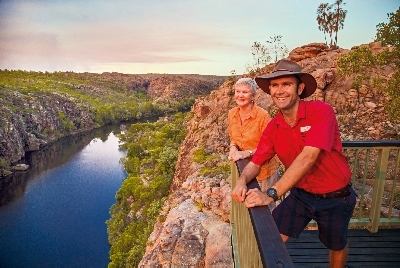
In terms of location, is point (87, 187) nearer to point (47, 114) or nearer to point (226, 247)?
point (47, 114)

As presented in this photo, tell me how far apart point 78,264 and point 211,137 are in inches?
1284

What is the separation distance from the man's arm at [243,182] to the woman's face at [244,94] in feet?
3.93

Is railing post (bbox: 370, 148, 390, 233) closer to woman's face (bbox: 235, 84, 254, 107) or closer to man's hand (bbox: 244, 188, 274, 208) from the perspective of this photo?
woman's face (bbox: 235, 84, 254, 107)

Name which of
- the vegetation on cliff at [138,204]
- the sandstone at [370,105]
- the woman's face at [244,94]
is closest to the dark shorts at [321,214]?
the woman's face at [244,94]

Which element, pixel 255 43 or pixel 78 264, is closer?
pixel 255 43

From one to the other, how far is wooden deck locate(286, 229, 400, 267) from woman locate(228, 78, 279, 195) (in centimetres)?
82

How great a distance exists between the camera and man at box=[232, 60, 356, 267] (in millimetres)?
2072

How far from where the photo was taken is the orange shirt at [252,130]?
11.7 ft

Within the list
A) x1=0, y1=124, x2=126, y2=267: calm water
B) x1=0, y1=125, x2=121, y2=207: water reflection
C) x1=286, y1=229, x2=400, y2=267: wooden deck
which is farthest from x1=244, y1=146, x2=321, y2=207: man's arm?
x1=0, y1=125, x2=121, y2=207: water reflection

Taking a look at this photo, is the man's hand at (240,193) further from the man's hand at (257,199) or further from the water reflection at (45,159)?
the water reflection at (45,159)

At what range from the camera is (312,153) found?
2057 millimetres

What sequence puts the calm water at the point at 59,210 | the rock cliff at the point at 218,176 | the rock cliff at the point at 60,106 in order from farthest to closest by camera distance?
the rock cliff at the point at 60,106
the calm water at the point at 59,210
the rock cliff at the point at 218,176

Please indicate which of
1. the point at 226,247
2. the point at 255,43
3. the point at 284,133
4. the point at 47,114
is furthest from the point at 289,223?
the point at 47,114

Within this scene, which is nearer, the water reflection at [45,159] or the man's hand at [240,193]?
the man's hand at [240,193]
